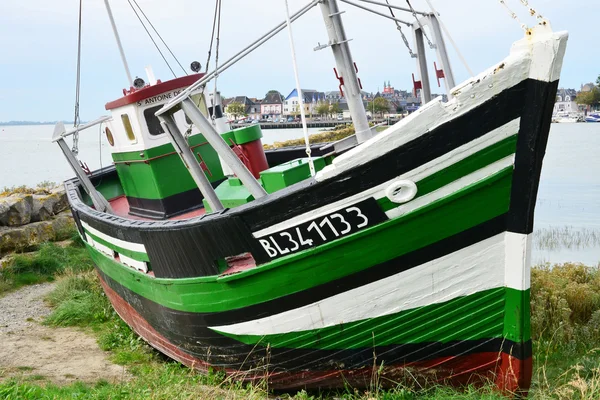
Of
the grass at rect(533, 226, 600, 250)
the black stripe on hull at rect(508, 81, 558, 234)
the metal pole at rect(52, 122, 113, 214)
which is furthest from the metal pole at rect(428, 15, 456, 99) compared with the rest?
the grass at rect(533, 226, 600, 250)

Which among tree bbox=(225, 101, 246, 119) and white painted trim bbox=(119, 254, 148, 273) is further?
tree bbox=(225, 101, 246, 119)

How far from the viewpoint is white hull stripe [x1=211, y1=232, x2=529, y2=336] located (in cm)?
430

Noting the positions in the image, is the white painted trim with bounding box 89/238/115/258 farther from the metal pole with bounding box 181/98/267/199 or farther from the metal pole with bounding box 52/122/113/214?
the metal pole with bounding box 181/98/267/199

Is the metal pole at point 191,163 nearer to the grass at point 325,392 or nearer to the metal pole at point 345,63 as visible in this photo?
the metal pole at point 345,63

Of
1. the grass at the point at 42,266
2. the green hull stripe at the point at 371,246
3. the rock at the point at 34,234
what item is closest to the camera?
the green hull stripe at the point at 371,246

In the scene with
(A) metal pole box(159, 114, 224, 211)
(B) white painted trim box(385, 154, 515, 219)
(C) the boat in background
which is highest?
(A) metal pole box(159, 114, 224, 211)

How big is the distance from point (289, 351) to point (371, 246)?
1431 millimetres

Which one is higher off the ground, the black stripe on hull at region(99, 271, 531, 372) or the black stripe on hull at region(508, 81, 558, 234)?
the black stripe on hull at region(508, 81, 558, 234)

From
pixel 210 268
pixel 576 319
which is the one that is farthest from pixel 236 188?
pixel 576 319

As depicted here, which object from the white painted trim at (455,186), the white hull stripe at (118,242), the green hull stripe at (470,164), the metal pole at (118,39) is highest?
the metal pole at (118,39)

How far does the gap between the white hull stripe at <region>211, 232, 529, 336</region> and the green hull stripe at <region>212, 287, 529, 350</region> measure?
6 centimetres

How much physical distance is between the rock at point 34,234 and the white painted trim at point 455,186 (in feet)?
38.7

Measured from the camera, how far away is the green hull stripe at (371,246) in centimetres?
416

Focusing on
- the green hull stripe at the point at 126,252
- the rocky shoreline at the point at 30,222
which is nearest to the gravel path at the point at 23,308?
the green hull stripe at the point at 126,252
